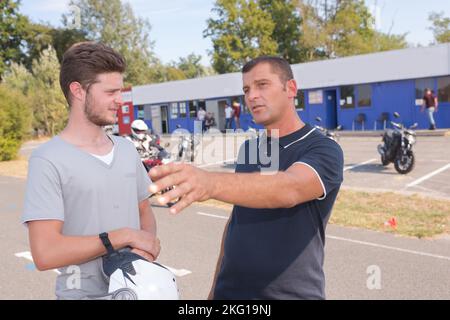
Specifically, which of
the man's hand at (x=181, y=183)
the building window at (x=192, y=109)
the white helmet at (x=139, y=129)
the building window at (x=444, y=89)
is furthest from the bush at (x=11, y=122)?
the man's hand at (x=181, y=183)

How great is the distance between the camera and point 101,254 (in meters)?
1.90

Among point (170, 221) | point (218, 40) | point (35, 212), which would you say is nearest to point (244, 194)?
point (35, 212)

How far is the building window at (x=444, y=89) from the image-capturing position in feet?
72.5

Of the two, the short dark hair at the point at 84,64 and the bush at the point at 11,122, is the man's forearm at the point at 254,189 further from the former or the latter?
the bush at the point at 11,122

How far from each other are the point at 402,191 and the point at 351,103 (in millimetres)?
16744

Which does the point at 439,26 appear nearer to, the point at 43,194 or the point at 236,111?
the point at 236,111

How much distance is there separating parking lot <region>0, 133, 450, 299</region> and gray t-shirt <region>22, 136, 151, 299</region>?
285 centimetres

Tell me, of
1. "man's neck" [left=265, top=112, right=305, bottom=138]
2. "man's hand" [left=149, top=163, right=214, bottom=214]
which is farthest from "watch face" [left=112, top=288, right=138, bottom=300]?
"man's neck" [left=265, top=112, right=305, bottom=138]

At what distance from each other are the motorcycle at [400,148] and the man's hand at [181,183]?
1136cm

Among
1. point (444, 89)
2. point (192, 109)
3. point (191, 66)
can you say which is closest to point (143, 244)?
point (444, 89)

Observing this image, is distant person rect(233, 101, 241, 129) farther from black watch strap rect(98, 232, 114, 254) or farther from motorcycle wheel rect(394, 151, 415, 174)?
black watch strap rect(98, 232, 114, 254)

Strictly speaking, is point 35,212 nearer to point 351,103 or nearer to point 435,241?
point 435,241

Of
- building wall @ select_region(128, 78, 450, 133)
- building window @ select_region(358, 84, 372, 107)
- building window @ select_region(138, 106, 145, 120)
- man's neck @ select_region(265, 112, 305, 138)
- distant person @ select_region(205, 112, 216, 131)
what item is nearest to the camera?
man's neck @ select_region(265, 112, 305, 138)

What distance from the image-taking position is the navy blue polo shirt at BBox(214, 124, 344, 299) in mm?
2120
